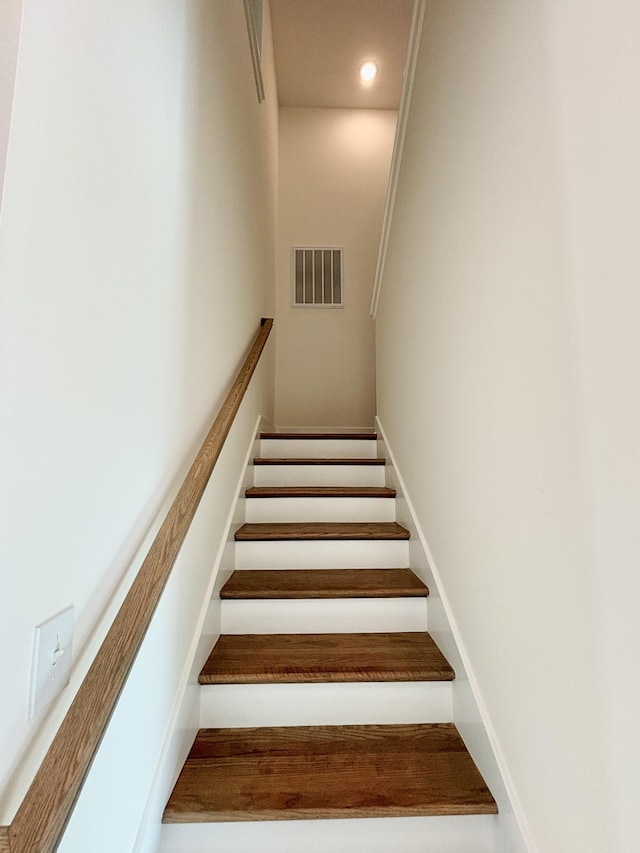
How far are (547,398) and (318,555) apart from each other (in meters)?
1.33

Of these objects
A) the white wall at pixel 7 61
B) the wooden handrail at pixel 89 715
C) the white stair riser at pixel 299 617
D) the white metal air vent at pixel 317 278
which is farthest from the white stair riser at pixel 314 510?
the white metal air vent at pixel 317 278

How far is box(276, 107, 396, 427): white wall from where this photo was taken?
13.3 ft

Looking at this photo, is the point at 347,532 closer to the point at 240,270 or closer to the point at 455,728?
the point at 455,728

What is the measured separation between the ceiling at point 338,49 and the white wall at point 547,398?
8.45 ft

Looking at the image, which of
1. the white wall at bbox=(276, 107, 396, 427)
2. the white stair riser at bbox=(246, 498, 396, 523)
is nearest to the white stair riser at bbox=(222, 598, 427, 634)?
the white stair riser at bbox=(246, 498, 396, 523)

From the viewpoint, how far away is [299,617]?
1.71m

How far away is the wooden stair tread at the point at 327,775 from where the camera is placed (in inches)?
44.2

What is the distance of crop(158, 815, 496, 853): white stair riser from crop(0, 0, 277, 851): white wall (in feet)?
0.79

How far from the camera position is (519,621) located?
105 centimetres

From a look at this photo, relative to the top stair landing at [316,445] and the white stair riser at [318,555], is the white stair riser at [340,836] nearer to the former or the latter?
the white stair riser at [318,555]

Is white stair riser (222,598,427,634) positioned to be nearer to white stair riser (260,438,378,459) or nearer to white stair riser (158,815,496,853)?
white stair riser (158,815,496,853)

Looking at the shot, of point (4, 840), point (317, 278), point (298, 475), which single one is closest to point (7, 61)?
point (4, 840)

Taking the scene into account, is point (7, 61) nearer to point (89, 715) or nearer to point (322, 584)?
point (89, 715)

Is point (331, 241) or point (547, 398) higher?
point (331, 241)
